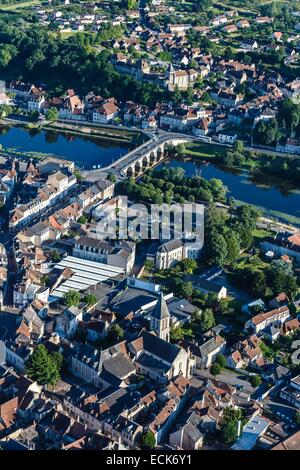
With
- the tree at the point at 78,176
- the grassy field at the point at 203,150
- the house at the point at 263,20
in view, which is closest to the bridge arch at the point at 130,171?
the tree at the point at 78,176

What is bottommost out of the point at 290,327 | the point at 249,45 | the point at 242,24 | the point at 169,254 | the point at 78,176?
the point at 290,327

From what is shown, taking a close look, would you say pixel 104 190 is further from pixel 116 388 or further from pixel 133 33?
pixel 133 33

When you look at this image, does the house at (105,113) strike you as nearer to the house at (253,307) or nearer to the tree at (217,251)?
the tree at (217,251)

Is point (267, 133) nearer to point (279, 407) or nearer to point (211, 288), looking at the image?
point (211, 288)

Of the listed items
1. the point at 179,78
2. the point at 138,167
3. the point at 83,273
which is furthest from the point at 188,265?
the point at 179,78

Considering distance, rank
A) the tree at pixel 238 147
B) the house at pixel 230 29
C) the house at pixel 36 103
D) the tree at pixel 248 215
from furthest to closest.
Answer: the house at pixel 230 29
the house at pixel 36 103
the tree at pixel 238 147
the tree at pixel 248 215

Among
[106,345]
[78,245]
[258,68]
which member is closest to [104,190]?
[78,245]
